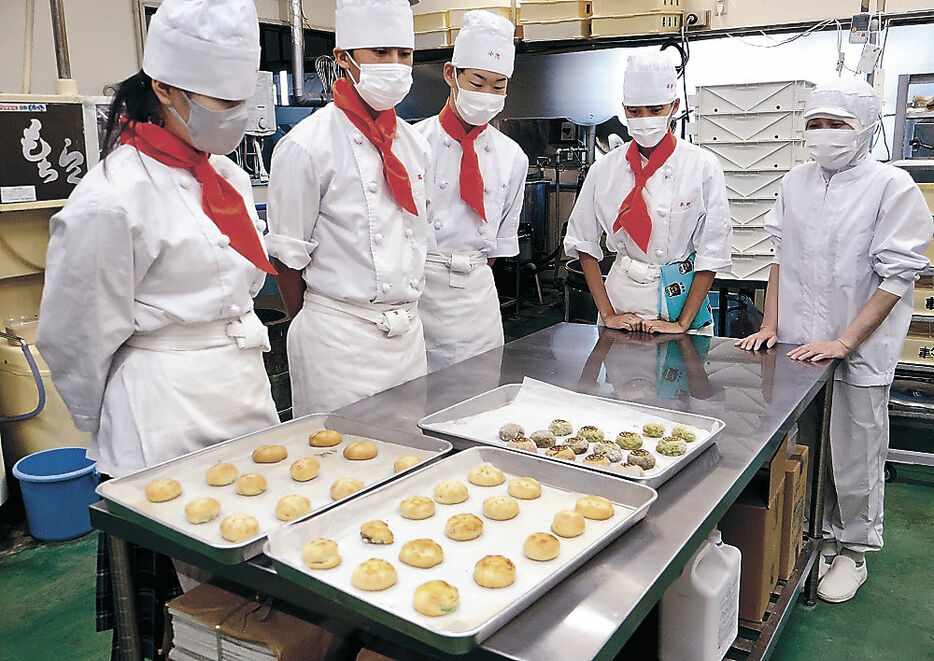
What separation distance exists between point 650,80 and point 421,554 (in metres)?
1.92

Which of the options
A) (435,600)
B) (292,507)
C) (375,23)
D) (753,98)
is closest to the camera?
(435,600)

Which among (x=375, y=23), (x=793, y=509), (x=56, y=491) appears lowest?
(x=56, y=491)

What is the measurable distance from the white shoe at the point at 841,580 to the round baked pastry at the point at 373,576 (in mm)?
2114

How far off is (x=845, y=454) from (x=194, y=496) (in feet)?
7.16

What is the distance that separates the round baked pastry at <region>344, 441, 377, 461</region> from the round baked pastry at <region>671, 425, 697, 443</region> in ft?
2.03

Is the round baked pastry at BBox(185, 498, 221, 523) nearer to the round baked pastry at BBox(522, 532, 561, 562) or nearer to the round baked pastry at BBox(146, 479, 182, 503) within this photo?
the round baked pastry at BBox(146, 479, 182, 503)

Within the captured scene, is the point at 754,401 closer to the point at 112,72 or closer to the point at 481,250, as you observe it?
the point at 481,250

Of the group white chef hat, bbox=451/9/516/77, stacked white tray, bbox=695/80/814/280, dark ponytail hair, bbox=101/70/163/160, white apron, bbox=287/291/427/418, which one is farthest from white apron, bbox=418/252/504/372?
stacked white tray, bbox=695/80/814/280

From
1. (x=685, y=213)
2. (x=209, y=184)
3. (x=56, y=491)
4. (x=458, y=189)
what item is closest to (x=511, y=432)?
Result: (x=209, y=184)

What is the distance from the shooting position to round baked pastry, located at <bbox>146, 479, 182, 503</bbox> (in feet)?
4.27

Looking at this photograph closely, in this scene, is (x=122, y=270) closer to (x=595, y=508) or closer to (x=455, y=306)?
(x=595, y=508)

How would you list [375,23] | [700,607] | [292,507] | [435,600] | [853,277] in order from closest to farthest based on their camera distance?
1. [435,600]
2. [292,507]
3. [700,607]
4. [375,23]
5. [853,277]

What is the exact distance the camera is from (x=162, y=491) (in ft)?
4.29

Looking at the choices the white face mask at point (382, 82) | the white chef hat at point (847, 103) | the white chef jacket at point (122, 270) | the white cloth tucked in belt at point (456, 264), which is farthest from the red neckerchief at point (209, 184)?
the white chef hat at point (847, 103)
